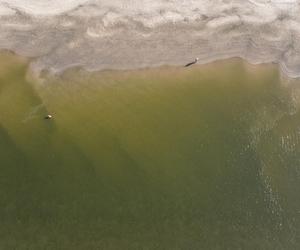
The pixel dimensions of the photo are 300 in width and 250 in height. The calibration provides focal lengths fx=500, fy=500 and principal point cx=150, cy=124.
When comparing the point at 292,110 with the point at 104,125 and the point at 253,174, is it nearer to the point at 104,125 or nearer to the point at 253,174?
the point at 253,174

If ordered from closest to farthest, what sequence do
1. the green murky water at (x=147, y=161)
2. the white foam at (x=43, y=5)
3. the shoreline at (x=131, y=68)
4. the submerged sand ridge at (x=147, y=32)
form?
the green murky water at (x=147, y=161) < the shoreline at (x=131, y=68) < the submerged sand ridge at (x=147, y=32) < the white foam at (x=43, y=5)

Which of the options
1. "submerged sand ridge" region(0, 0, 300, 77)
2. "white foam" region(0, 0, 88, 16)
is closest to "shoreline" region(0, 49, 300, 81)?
"submerged sand ridge" region(0, 0, 300, 77)

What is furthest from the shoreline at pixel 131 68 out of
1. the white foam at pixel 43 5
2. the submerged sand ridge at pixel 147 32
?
the white foam at pixel 43 5

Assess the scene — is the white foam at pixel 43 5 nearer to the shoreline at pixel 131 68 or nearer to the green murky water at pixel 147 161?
the shoreline at pixel 131 68

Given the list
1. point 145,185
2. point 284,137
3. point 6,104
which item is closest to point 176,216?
point 145,185

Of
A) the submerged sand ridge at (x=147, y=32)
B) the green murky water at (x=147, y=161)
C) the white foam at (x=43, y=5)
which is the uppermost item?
the white foam at (x=43, y=5)

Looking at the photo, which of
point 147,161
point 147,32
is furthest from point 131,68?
point 147,161
